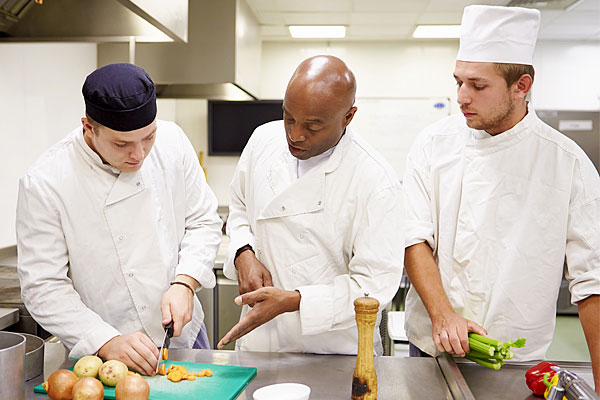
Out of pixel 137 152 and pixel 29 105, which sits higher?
pixel 29 105

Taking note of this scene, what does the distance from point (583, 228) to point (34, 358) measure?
1.32 meters

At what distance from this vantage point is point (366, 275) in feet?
4.50

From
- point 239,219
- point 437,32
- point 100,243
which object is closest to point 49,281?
point 100,243

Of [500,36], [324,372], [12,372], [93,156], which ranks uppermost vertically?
[500,36]

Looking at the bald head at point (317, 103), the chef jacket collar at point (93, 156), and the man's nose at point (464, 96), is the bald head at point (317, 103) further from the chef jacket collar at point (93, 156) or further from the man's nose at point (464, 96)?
the chef jacket collar at point (93, 156)

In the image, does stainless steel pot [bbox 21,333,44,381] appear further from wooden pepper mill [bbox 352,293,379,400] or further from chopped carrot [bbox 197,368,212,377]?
wooden pepper mill [bbox 352,293,379,400]

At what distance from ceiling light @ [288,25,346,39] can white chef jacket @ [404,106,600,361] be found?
10.4 feet

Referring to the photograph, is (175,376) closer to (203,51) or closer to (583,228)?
(583,228)

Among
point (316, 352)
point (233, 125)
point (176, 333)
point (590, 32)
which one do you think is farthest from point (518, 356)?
point (590, 32)

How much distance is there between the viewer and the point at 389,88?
16.2ft

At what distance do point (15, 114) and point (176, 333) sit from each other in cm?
158

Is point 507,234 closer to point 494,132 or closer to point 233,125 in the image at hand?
point 494,132

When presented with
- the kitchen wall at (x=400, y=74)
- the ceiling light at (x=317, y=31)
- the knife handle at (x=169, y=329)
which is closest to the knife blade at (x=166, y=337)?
the knife handle at (x=169, y=329)

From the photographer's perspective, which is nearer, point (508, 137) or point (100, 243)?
point (100, 243)
